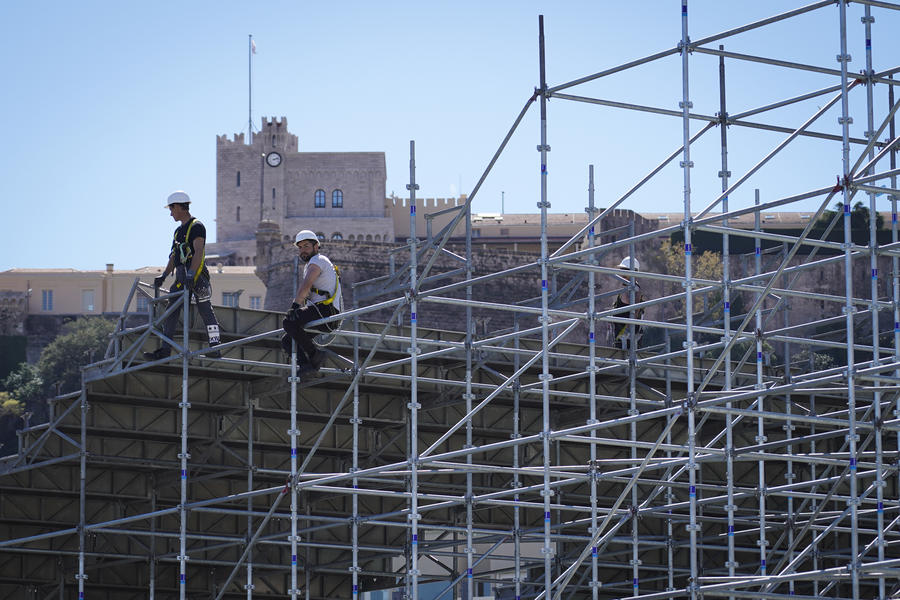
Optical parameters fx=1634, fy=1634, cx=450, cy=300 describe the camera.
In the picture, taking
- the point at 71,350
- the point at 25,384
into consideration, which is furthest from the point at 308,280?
the point at 25,384

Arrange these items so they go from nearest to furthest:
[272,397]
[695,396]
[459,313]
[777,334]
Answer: [695,396] < [777,334] < [272,397] < [459,313]

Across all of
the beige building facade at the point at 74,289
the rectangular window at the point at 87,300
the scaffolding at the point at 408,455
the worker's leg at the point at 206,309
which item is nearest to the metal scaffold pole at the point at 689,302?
the scaffolding at the point at 408,455

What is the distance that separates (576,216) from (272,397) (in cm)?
7351

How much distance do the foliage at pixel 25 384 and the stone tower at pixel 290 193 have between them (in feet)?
62.5

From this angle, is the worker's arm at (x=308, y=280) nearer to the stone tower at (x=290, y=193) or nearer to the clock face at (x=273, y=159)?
the stone tower at (x=290, y=193)

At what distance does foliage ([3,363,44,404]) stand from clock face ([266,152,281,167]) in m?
25.5

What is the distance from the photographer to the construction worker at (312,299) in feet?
54.5

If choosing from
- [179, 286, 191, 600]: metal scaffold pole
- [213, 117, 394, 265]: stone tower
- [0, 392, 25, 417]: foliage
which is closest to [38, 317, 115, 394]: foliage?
[0, 392, 25, 417]: foliage

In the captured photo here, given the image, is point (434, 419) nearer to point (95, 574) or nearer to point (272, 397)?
point (272, 397)

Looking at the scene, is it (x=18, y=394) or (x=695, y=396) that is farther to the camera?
(x=18, y=394)

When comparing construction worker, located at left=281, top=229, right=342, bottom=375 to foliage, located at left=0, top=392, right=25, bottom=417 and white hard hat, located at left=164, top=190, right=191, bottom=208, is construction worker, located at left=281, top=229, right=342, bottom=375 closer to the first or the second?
white hard hat, located at left=164, top=190, right=191, bottom=208

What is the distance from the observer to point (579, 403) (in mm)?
21219

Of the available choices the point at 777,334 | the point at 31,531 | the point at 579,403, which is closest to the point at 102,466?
the point at 31,531

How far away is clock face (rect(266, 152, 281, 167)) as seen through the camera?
336 feet
